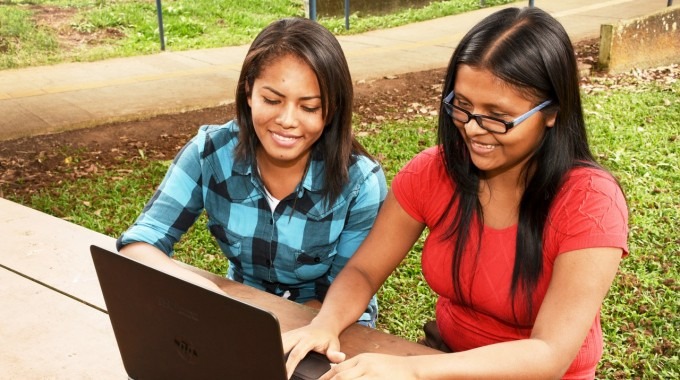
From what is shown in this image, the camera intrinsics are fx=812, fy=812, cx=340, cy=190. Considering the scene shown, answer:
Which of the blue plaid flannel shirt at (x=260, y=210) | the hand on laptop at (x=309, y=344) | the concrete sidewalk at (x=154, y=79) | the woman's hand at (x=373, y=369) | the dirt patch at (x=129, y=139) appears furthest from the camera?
the concrete sidewalk at (x=154, y=79)

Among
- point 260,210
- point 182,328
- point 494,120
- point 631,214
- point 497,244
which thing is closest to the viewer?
point 182,328

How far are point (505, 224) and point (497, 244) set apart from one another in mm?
53

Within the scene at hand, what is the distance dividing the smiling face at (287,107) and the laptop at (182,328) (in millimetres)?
781

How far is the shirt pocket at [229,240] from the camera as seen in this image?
2.35 m

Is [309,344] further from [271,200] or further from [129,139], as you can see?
[129,139]

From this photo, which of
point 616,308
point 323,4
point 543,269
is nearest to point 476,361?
point 543,269

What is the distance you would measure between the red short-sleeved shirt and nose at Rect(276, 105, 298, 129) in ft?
1.04

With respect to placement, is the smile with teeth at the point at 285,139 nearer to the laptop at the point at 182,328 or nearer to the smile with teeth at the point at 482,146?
the smile with teeth at the point at 482,146

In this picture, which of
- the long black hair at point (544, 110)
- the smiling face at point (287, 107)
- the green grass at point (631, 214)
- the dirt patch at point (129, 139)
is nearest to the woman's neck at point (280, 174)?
the smiling face at point (287, 107)

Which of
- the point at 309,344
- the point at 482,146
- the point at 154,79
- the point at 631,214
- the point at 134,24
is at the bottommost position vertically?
the point at 631,214

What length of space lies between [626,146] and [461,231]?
3.93 m

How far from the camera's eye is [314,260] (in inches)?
92.7

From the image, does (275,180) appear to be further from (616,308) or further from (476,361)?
(616,308)

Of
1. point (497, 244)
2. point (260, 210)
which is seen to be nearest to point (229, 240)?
point (260, 210)
